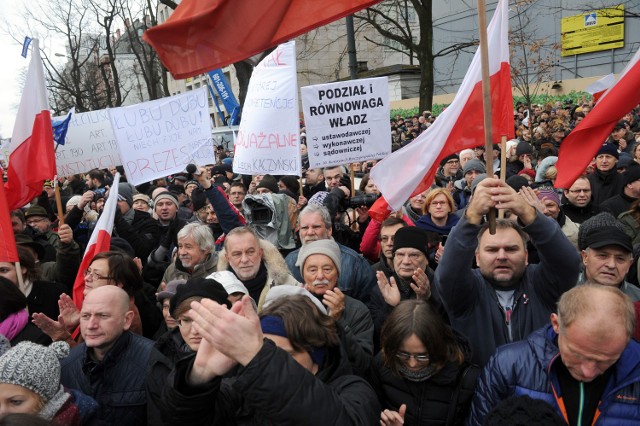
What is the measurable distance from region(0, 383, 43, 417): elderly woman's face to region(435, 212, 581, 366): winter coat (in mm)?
1799

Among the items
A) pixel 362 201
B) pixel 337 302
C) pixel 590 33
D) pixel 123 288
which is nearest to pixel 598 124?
pixel 337 302

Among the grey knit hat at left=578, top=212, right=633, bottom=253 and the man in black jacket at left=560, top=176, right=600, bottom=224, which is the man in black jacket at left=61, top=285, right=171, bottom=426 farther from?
the man in black jacket at left=560, top=176, right=600, bottom=224

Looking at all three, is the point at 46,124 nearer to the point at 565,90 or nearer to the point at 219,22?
the point at 219,22

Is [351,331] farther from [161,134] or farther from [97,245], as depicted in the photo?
[161,134]

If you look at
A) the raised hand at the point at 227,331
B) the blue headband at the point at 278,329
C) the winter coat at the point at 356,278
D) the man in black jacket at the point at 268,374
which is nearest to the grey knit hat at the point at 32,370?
the man in black jacket at the point at 268,374

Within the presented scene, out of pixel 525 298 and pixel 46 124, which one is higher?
pixel 46 124

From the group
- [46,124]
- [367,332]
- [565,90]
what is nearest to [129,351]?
[367,332]

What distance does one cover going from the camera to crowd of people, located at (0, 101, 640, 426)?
188cm

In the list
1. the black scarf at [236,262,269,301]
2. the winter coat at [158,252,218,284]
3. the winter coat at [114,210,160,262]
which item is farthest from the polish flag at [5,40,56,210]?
the black scarf at [236,262,269,301]

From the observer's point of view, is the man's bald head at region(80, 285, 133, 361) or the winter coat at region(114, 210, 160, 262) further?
the winter coat at region(114, 210, 160, 262)

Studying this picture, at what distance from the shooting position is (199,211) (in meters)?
6.46

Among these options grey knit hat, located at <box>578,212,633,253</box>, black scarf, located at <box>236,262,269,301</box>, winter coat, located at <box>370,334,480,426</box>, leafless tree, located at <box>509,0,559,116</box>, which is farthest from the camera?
leafless tree, located at <box>509,0,559,116</box>

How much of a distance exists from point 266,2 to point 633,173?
4056 mm

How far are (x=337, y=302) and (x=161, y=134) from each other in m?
3.97
